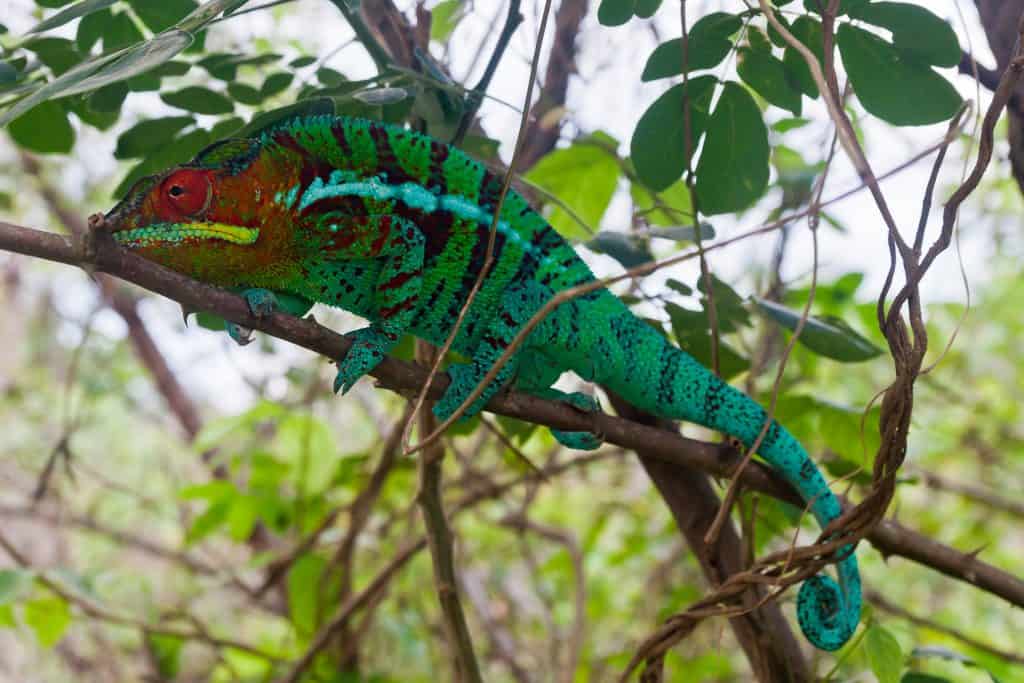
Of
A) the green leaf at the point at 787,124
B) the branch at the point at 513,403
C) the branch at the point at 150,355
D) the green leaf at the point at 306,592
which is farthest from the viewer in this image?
the branch at the point at 150,355

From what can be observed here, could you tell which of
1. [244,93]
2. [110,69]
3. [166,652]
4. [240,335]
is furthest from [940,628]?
[166,652]

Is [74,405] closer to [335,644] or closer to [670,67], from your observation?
[335,644]

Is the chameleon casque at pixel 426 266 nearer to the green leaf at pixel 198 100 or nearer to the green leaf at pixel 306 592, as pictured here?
the green leaf at pixel 198 100

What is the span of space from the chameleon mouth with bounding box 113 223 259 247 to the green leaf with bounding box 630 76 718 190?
0.66 metres

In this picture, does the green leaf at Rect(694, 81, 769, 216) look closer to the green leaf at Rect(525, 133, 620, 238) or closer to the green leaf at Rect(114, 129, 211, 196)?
Result: the green leaf at Rect(525, 133, 620, 238)

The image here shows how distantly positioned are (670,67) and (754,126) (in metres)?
0.19

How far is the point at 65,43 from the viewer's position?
59.1 inches

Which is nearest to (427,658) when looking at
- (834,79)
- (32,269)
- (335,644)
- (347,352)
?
(335,644)

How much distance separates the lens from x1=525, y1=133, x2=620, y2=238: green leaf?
6.39 feet

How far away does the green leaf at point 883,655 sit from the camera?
135 centimetres

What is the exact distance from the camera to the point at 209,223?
4.71 ft

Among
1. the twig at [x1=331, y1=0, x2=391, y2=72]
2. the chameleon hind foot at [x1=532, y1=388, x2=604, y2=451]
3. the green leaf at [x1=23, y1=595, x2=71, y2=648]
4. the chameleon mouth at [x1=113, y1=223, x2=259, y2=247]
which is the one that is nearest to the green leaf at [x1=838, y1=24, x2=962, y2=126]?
the chameleon hind foot at [x1=532, y1=388, x2=604, y2=451]

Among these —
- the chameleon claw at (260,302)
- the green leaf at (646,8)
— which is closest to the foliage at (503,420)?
the green leaf at (646,8)

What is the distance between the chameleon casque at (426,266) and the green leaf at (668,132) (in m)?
0.21
